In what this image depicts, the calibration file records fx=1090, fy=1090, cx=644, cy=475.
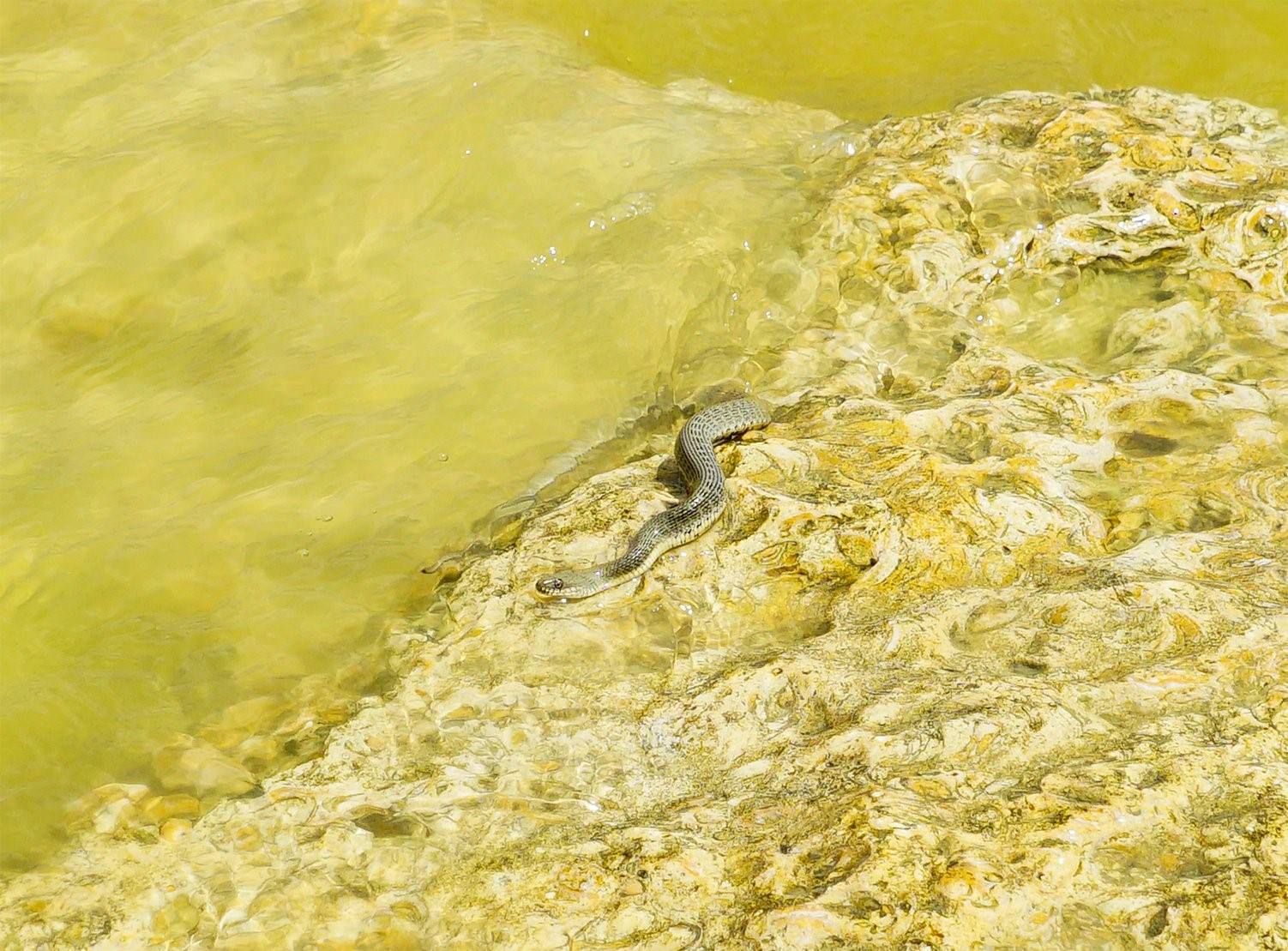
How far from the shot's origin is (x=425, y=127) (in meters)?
7.02

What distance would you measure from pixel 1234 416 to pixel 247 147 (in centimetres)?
579

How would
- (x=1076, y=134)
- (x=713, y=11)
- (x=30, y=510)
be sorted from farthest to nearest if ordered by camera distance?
(x=713, y=11) → (x=1076, y=134) → (x=30, y=510)

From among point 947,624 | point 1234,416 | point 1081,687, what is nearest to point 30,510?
point 947,624

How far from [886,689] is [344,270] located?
13.5 ft

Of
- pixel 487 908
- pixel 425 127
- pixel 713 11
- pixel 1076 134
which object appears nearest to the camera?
pixel 487 908

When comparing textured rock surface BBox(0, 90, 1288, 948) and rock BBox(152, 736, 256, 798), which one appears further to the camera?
rock BBox(152, 736, 256, 798)

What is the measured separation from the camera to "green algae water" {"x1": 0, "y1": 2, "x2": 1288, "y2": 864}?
4836 mm

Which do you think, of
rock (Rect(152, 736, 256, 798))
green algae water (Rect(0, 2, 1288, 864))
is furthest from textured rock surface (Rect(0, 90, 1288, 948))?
green algae water (Rect(0, 2, 1288, 864))

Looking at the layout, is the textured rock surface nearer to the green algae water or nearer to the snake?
the snake

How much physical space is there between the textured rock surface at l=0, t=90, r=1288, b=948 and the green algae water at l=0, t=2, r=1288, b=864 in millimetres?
458

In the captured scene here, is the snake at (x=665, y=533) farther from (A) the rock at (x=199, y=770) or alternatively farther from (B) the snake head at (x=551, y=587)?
(A) the rock at (x=199, y=770)

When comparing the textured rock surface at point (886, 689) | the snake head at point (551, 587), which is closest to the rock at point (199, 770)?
the textured rock surface at point (886, 689)

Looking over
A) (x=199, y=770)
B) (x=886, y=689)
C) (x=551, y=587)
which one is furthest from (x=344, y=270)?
(x=886, y=689)

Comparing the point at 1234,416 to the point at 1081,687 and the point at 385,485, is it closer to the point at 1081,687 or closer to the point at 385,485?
the point at 1081,687
